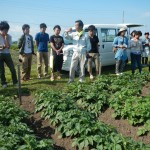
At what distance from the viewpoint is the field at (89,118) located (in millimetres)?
4829

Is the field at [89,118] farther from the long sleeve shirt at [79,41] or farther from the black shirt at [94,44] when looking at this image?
the black shirt at [94,44]

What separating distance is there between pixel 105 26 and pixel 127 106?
703 centimetres

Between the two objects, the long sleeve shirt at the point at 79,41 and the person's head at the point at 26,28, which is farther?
the person's head at the point at 26,28

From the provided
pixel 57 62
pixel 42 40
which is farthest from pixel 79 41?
pixel 42 40

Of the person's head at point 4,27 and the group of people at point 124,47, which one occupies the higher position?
the person's head at point 4,27

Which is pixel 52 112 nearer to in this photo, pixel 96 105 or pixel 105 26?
pixel 96 105

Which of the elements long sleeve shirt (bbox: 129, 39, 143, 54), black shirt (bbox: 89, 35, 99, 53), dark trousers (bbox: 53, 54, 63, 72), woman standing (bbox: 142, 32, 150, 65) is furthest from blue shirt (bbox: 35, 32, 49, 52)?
woman standing (bbox: 142, 32, 150, 65)

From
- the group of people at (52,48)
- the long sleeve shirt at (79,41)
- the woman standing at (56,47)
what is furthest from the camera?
the woman standing at (56,47)

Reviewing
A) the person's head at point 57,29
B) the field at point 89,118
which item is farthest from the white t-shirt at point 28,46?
the field at point 89,118

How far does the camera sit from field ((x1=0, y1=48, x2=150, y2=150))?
15.8 ft

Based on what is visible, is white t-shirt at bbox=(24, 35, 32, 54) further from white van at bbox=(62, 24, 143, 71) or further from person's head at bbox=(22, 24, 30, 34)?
white van at bbox=(62, 24, 143, 71)

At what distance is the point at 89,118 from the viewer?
559 cm

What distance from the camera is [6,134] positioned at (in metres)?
4.75

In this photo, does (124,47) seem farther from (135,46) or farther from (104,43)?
(104,43)
